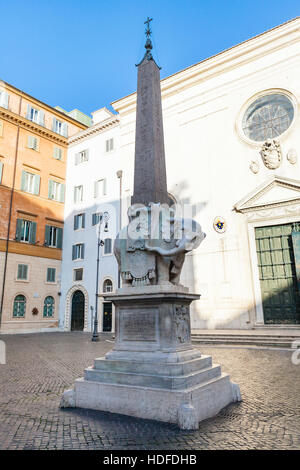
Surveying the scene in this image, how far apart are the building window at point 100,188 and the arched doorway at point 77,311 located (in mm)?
7453

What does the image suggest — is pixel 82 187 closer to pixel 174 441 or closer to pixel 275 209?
pixel 275 209

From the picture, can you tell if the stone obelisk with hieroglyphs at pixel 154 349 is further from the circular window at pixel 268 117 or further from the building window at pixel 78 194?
the building window at pixel 78 194

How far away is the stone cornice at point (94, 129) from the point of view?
2415 cm

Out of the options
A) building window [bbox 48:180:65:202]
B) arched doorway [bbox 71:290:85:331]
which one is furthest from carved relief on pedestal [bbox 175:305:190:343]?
building window [bbox 48:180:65:202]

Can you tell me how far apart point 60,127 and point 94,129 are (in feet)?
13.0

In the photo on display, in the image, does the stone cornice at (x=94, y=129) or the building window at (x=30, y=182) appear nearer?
the building window at (x=30, y=182)

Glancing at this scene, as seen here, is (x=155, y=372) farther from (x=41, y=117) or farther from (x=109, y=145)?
(x=41, y=117)

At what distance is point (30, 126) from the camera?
2431 centimetres

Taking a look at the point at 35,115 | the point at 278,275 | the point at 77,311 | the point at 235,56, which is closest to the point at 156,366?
the point at 278,275

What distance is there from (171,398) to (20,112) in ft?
82.9

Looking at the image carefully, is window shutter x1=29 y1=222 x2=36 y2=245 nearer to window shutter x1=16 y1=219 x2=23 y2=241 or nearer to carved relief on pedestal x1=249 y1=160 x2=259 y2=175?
window shutter x1=16 y1=219 x2=23 y2=241

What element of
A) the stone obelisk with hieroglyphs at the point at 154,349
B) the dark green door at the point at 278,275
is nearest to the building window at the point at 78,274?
the dark green door at the point at 278,275

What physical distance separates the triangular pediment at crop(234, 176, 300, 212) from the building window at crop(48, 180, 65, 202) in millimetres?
15185

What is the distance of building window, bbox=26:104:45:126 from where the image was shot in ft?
81.5
